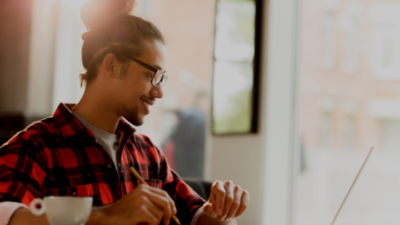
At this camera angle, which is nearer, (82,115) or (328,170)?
(82,115)

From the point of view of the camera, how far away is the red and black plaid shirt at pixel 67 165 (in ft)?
3.12

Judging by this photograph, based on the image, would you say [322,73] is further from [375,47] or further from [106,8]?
[106,8]

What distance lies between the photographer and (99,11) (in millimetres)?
1260

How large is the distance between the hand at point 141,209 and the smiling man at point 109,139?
212 millimetres

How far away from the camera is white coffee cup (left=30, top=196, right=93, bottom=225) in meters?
0.73

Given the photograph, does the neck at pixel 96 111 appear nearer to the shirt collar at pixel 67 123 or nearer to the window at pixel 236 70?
the shirt collar at pixel 67 123

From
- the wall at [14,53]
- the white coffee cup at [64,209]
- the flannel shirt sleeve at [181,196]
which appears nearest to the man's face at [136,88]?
the flannel shirt sleeve at [181,196]

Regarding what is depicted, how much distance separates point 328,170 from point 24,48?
336cm

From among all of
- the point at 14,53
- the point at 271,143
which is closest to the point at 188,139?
the point at 271,143

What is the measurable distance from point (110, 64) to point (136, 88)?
0.11 metres

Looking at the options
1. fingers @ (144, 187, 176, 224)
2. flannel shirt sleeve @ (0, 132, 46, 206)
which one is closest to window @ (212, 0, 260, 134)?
flannel shirt sleeve @ (0, 132, 46, 206)

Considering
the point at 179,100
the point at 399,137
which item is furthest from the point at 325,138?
the point at 179,100

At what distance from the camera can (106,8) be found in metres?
1.26

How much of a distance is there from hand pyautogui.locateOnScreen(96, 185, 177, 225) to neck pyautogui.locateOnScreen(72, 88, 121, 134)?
457mm
